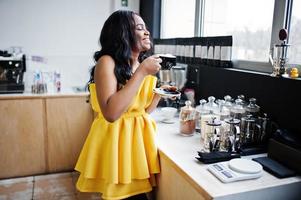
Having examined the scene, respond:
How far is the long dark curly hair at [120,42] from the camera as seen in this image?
48.0 inches

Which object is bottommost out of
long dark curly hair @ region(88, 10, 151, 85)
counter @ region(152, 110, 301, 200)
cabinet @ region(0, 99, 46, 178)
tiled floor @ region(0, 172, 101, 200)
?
tiled floor @ region(0, 172, 101, 200)

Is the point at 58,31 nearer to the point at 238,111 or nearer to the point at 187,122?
the point at 187,122

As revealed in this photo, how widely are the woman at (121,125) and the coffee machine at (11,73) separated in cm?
162

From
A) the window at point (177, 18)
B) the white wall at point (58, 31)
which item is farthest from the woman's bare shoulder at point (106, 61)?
the white wall at point (58, 31)

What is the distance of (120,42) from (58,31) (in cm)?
208

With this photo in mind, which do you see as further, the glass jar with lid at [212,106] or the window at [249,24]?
the glass jar with lid at [212,106]

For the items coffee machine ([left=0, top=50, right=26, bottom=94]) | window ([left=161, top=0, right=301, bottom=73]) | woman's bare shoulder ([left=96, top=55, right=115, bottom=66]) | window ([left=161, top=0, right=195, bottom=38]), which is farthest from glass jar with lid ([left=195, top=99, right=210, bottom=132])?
coffee machine ([left=0, top=50, right=26, bottom=94])

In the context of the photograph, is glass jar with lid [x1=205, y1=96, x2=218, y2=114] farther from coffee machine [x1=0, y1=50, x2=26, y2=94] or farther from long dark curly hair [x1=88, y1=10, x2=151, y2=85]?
coffee machine [x1=0, y1=50, x2=26, y2=94]

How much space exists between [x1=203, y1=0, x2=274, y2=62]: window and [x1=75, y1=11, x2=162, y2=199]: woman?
31.2 inches

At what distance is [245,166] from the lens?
110 centimetres

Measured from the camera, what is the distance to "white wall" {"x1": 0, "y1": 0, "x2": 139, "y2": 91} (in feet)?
9.47

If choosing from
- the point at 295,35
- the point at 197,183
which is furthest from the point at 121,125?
the point at 295,35

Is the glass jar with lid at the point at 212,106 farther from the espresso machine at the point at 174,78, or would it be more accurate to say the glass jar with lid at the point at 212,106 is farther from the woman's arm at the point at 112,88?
the woman's arm at the point at 112,88

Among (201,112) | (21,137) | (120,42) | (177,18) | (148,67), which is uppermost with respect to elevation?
(177,18)
